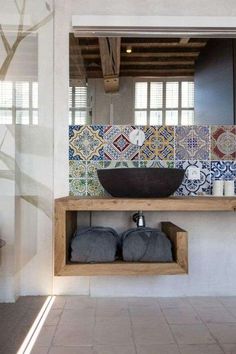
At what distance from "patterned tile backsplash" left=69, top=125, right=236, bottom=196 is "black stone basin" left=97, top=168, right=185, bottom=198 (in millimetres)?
396

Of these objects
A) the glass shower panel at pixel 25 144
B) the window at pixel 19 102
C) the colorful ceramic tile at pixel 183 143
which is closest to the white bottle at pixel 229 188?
the colorful ceramic tile at pixel 183 143

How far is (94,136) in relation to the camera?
8.62ft

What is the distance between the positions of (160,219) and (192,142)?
614 mm

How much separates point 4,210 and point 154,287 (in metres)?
1.21

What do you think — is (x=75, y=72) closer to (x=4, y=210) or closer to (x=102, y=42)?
(x=102, y=42)

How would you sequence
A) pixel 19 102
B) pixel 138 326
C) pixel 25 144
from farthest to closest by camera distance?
pixel 25 144, pixel 19 102, pixel 138 326

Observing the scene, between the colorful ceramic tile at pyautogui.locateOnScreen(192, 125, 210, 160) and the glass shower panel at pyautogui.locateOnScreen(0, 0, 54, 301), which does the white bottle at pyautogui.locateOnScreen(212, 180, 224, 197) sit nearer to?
the colorful ceramic tile at pyautogui.locateOnScreen(192, 125, 210, 160)

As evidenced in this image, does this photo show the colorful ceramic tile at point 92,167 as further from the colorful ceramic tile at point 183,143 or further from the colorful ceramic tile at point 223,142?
the colorful ceramic tile at point 223,142

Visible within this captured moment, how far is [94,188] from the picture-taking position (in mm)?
2625

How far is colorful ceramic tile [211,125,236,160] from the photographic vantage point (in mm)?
2637

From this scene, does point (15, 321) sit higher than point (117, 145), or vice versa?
point (117, 145)

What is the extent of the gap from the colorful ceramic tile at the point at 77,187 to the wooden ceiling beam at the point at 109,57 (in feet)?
2.25

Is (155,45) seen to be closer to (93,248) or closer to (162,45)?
(162,45)

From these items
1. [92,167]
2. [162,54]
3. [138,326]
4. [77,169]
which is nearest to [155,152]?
[92,167]
